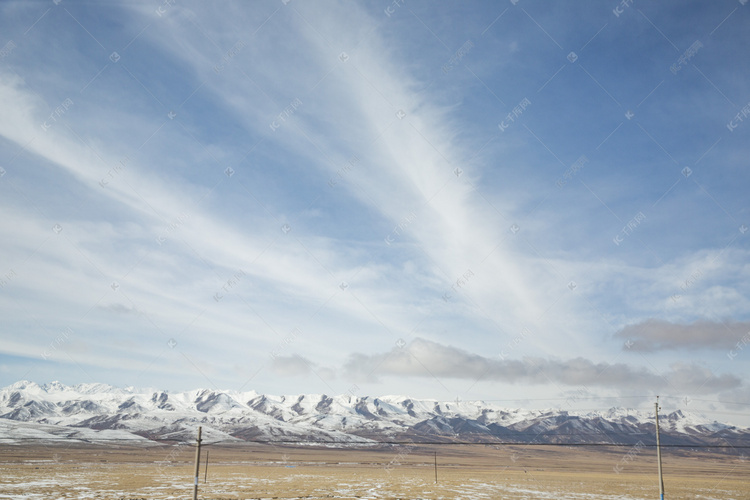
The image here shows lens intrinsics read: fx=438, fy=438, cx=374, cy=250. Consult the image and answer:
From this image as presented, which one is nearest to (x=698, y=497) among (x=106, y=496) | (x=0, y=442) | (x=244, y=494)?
(x=244, y=494)

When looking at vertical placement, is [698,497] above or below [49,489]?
below

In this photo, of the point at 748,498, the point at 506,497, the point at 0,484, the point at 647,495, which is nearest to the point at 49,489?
the point at 0,484

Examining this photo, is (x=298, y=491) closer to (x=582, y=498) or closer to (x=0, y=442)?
(x=582, y=498)

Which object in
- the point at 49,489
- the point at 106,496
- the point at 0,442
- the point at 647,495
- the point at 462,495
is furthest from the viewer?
Answer: the point at 0,442

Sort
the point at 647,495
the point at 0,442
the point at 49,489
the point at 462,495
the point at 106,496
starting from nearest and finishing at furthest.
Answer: the point at 106,496 < the point at 49,489 < the point at 462,495 < the point at 647,495 < the point at 0,442

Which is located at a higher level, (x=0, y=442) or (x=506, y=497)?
(x=506, y=497)

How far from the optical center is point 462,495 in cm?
6544

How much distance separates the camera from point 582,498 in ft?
225

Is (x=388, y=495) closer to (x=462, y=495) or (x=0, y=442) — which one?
(x=462, y=495)

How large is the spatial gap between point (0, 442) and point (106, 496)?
20538 centimetres

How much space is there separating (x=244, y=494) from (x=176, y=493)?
925 cm

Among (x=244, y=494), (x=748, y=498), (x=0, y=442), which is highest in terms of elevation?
(x=244, y=494)

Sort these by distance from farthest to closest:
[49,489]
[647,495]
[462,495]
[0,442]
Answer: [0,442] → [647,495] → [462,495] → [49,489]

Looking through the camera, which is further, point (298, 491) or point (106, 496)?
point (298, 491)
